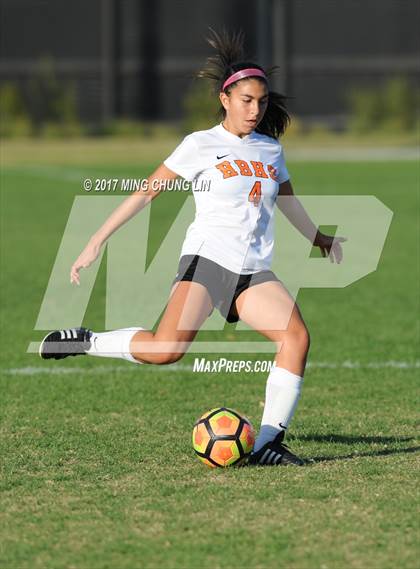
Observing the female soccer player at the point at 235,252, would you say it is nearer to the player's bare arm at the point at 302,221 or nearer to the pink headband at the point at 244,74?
the pink headband at the point at 244,74

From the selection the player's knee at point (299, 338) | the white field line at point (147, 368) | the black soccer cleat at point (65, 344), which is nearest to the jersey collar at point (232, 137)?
the player's knee at point (299, 338)

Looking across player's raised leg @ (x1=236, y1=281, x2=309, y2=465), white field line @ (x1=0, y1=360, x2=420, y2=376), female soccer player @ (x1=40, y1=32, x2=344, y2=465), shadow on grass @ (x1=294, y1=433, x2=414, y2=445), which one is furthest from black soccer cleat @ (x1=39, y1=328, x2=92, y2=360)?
white field line @ (x1=0, y1=360, x2=420, y2=376)

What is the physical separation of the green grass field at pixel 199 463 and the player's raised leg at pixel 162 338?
23.6 inches

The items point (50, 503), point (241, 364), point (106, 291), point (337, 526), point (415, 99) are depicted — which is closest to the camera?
point (337, 526)

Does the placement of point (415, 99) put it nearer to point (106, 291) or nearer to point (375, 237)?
point (375, 237)

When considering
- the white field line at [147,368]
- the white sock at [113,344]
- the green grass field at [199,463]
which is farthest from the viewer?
the white field line at [147,368]

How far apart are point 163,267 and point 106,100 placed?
119ft

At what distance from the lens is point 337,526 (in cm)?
554

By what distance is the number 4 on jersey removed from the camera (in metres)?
6.83

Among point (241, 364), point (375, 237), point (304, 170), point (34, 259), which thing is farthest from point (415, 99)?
point (241, 364)

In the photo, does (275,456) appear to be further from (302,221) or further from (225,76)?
(225,76)

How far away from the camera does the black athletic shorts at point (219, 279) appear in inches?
269

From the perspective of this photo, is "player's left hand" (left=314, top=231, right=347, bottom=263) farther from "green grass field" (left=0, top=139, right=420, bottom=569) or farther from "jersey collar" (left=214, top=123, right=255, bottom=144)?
"green grass field" (left=0, top=139, right=420, bottom=569)

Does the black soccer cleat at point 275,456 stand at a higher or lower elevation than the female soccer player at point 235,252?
lower
